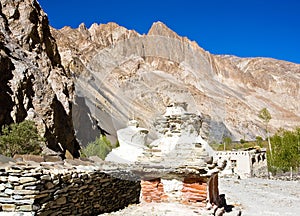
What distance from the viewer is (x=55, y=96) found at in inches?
1356

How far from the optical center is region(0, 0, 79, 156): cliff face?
2881 centimetres

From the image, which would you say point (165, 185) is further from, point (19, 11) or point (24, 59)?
point (19, 11)

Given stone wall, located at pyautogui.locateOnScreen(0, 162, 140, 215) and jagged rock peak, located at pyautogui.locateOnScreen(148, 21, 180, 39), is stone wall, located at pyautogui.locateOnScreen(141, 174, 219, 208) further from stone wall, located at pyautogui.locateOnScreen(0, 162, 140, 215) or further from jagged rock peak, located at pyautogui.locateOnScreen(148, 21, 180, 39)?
jagged rock peak, located at pyautogui.locateOnScreen(148, 21, 180, 39)

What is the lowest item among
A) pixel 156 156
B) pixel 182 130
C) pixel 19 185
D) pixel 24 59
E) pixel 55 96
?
pixel 19 185

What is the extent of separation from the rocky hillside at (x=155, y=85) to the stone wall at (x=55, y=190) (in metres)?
2.05

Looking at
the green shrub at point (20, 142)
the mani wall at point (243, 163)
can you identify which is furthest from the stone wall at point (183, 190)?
the mani wall at point (243, 163)

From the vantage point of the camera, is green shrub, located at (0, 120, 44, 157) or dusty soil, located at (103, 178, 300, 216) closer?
dusty soil, located at (103, 178, 300, 216)

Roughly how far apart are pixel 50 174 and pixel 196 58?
14.3 ft

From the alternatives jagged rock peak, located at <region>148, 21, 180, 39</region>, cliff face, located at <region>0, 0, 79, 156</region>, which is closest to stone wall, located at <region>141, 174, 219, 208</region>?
jagged rock peak, located at <region>148, 21, 180, 39</region>

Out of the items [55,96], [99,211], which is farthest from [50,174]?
[55,96]

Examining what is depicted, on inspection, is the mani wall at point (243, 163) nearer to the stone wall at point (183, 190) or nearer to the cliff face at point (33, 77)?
the cliff face at point (33, 77)

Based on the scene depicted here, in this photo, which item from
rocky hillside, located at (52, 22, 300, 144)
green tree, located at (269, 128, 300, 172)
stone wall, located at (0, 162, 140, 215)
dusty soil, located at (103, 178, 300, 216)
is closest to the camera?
stone wall, located at (0, 162, 140, 215)

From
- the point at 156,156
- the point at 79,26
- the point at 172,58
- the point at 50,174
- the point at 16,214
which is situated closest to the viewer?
the point at 16,214

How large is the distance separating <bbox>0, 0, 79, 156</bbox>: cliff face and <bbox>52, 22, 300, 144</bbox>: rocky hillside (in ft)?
15.3
